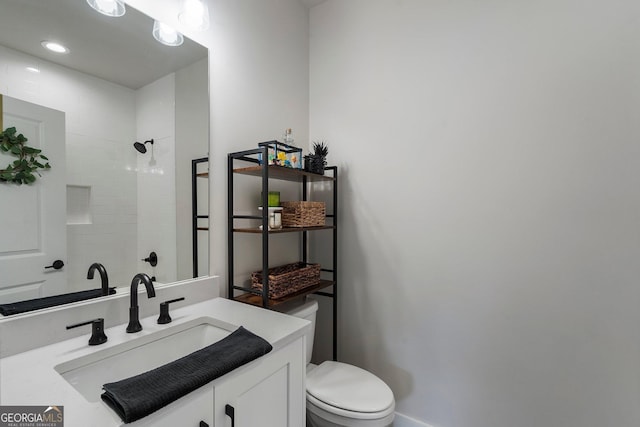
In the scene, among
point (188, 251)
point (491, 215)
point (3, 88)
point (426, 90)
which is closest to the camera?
point (3, 88)

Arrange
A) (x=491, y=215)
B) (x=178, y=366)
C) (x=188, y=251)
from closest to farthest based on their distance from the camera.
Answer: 1. (x=178, y=366)
2. (x=188, y=251)
3. (x=491, y=215)

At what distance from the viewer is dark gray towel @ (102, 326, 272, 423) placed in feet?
1.90

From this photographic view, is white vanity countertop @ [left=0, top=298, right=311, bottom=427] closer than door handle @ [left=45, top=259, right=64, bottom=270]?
Yes

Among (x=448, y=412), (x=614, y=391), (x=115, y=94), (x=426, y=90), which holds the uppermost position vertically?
(x=426, y=90)

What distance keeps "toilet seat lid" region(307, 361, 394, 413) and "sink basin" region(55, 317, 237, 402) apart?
58cm

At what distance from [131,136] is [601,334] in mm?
2066

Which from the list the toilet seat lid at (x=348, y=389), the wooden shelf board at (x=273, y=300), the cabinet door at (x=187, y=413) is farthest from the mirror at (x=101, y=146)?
→ the toilet seat lid at (x=348, y=389)

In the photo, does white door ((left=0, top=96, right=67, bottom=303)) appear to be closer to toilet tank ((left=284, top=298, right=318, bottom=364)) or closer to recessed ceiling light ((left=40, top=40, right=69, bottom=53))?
recessed ceiling light ((left=40, top=40, right=69, bottom=53))

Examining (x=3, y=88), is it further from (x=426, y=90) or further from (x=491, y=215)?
(x=491, y=215)

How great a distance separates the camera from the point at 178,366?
28.4 inches

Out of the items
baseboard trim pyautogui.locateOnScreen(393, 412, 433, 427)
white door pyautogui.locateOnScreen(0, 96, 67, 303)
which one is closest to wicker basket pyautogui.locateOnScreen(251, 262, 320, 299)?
→ white door pyautogui.locateOnScreen(0, 96, 67, 303)

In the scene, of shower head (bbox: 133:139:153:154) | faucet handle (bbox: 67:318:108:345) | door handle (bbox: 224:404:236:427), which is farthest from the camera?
shower head (bbox: 133:139:153:154)

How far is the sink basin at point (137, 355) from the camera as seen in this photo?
2.62 ft

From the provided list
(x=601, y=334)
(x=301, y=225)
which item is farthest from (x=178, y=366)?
(x=601, y=334)
